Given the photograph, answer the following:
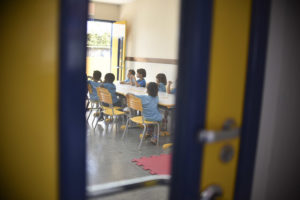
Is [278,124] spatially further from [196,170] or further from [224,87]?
[196,170]

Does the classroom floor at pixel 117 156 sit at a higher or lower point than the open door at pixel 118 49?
lower

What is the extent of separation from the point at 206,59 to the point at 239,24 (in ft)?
0.80

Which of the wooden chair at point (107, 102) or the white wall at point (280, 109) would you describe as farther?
the wooden chair at point (107, 102)

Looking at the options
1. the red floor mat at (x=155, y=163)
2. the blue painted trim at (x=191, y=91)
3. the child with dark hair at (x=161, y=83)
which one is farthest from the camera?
the child with dark hair at (x=161, y=83)

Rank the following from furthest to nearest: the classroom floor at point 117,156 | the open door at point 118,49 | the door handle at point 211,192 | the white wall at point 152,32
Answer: the open door at point 118,49 → the white wall at point 152,32 → the classroom floor at point 117,156 → the door handle at point 211,192

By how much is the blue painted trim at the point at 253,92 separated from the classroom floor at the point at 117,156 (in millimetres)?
1542

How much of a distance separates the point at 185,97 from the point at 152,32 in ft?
21.5

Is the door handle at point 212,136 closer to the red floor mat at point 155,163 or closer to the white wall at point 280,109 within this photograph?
the white wall at point 280,109

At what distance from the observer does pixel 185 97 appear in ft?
3.16

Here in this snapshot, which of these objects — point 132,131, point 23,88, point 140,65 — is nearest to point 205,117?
point 23,88

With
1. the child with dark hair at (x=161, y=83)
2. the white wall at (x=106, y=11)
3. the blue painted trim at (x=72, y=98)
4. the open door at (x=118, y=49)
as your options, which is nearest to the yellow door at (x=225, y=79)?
the blue painted trim at (x=72, y=98)

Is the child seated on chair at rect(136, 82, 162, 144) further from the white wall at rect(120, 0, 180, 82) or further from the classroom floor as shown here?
the white wall at rect(120, 0, 180, 82)

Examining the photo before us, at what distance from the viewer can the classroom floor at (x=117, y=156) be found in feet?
8.96

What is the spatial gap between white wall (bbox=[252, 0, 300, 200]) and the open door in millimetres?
7176
